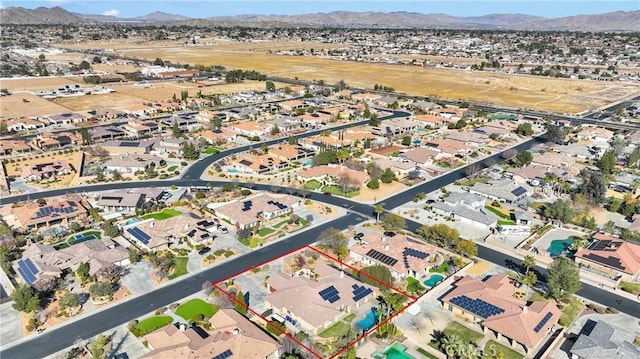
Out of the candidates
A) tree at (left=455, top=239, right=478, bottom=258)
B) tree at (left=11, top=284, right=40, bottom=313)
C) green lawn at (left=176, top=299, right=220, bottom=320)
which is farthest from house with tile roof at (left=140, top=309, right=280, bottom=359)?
tree at (left=455, top=239, right=478, bottom=258)

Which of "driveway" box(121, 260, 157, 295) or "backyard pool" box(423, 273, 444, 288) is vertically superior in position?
"driveway" box(121, 260, 157, 295)

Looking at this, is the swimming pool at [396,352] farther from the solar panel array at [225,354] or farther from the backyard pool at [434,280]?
the solar panel array at [225,354]

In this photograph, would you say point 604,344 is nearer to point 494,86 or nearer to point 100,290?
point 100,290

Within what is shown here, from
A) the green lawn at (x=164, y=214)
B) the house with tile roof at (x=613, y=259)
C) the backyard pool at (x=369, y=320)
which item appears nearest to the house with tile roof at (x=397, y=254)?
the backyard pool at (x=369, y=320)

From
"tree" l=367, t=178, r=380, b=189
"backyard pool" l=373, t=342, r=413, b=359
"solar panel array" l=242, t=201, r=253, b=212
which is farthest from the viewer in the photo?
"tree" l=367, t=178, r=380, b=189

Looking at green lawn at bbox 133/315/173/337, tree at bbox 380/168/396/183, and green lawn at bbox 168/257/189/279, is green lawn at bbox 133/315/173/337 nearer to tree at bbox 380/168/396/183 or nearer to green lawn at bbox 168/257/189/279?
green lawn at bbox 168/257/189/279

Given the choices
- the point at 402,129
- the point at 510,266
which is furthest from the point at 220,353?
the point at 402,129

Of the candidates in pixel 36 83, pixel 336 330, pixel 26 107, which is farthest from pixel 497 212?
pixel 36 83
